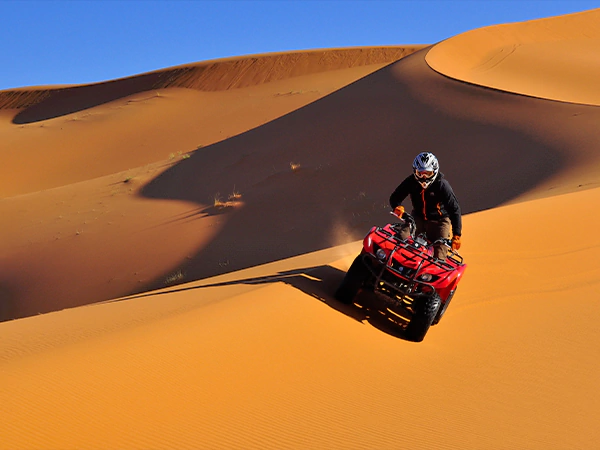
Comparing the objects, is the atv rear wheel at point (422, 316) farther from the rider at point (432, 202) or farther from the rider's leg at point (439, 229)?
the rider's leg at point (439, 229)

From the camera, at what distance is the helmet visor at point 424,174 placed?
670 cm

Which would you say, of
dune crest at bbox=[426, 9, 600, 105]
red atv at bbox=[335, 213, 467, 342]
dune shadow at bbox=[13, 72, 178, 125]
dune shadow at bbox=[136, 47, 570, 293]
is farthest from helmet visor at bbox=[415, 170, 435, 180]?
dune shadow at bbox=[13, 72, 178, 125]

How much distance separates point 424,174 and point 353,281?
1378 mm

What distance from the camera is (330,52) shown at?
6725cm

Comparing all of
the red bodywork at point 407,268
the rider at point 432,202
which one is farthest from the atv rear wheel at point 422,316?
the rider at point 432,202

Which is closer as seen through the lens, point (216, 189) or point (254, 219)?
point (254, 219)

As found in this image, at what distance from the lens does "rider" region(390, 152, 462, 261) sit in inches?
265

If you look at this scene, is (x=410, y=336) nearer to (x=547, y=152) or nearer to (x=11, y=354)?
(x=11, y=354)

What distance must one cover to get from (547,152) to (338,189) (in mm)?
5764

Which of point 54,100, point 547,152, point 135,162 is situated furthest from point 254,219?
point 54,100

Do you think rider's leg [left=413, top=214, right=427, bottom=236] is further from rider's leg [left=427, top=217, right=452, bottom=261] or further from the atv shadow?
the atv shadow

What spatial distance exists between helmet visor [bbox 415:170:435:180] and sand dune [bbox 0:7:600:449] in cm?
157

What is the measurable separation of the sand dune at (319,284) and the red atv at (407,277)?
0.27 metres

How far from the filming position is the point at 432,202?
714 cm
